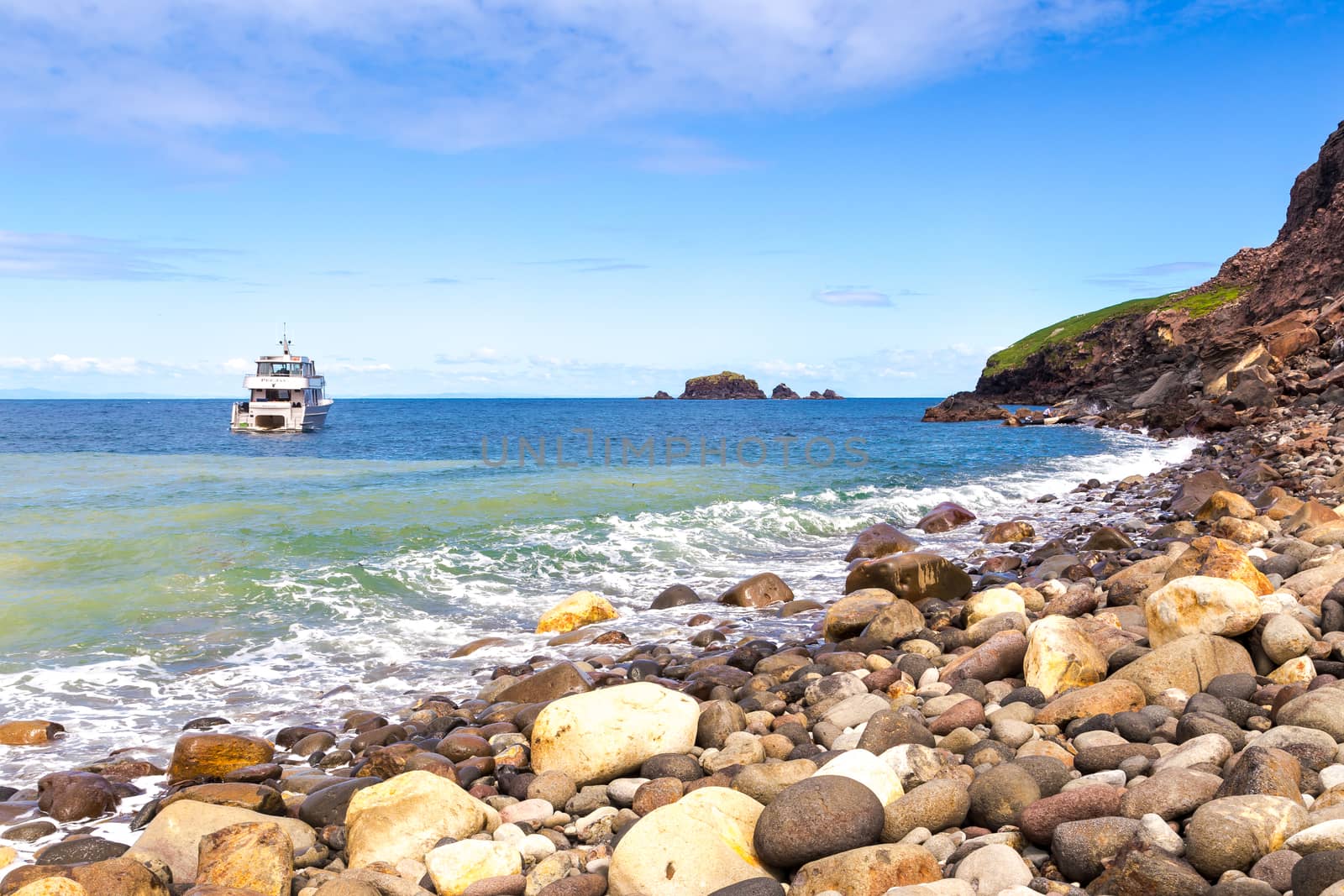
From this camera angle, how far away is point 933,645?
8.38m

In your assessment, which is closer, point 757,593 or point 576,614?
point 576,614

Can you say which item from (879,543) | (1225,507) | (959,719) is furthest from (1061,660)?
(1225,507)

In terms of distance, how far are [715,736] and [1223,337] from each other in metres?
50.8

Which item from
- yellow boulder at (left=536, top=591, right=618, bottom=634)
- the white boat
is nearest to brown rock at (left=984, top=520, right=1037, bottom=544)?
yellow boulder at (left=536, top=591, right=618, bottom=634)

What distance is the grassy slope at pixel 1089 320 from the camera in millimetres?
80188

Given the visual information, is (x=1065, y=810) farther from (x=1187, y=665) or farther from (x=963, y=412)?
(x=963, y=412)

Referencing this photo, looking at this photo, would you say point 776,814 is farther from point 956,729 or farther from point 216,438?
point 216,438

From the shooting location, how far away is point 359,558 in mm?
15094

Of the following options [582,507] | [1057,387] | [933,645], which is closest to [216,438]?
[582,507]

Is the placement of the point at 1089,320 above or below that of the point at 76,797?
above

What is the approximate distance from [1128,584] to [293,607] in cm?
1055

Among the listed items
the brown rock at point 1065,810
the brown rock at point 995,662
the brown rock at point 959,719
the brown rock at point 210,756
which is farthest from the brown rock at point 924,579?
the brown rock at point 210,756

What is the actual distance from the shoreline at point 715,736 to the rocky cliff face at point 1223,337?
3626 centimetres

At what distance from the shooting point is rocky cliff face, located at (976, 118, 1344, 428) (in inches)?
1626
